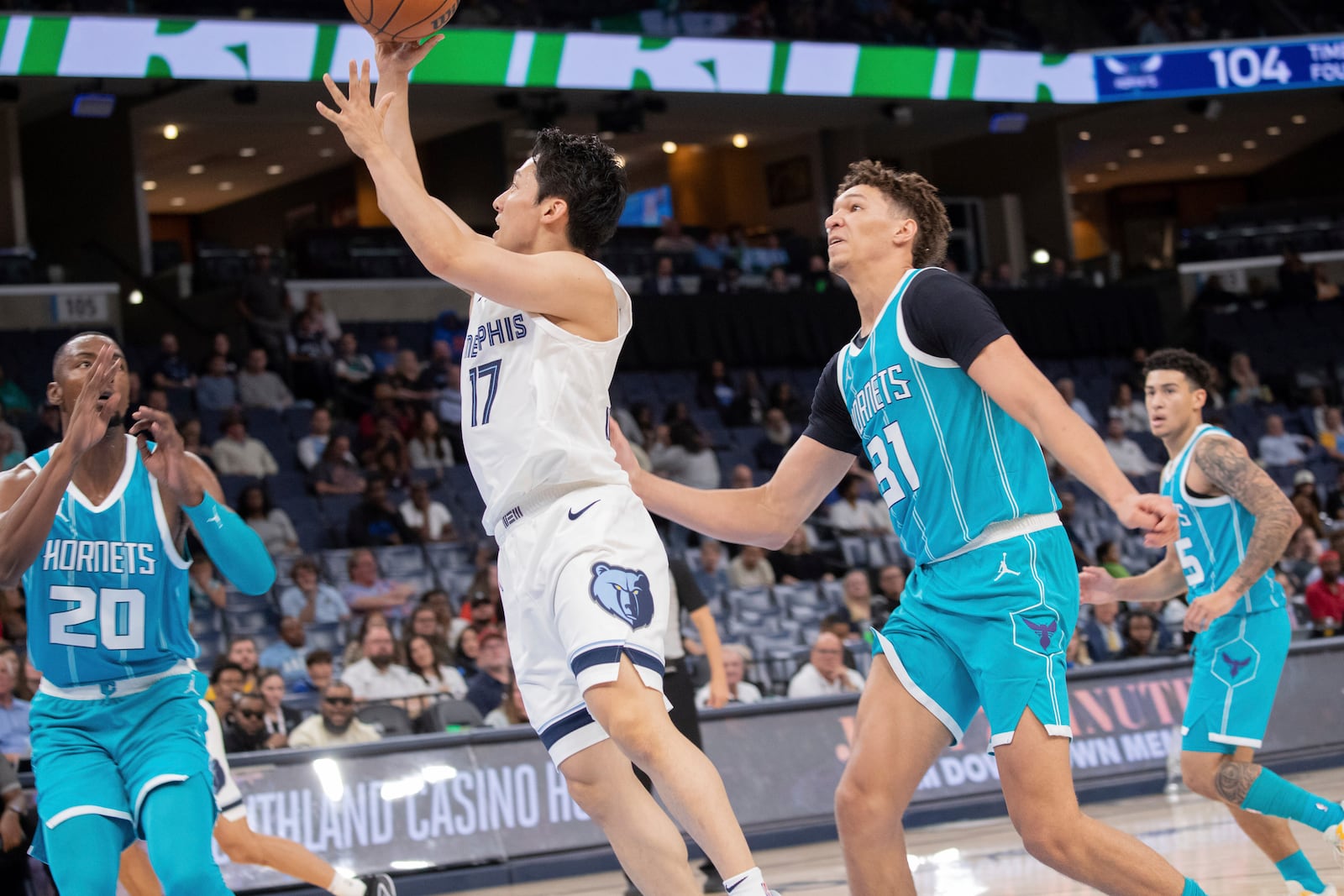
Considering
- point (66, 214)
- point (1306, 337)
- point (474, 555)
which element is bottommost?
point (474, 555)

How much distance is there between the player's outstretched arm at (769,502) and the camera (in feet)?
14.0

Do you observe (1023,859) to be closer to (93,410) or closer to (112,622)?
(112,622)

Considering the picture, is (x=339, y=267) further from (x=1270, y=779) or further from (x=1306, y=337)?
(x=1270, y=779)

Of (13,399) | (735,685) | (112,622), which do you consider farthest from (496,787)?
(13,399)

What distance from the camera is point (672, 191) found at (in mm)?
26625

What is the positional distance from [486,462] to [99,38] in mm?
12550

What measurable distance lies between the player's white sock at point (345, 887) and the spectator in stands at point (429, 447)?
8061 mm

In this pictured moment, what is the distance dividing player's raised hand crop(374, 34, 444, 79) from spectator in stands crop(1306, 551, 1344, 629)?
10.3m

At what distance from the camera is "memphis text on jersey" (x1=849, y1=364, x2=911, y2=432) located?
394 centimetres

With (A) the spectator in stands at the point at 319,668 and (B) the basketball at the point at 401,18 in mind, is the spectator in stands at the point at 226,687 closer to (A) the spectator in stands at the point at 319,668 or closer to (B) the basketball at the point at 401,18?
(A) the spectator in stands at the point at 319,668

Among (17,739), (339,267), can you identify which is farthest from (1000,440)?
(339,267)

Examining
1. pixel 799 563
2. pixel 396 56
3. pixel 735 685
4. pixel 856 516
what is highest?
pixel 396 56

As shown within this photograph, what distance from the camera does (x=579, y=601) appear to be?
3459 mm

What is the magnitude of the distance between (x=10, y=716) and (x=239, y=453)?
5511mm
